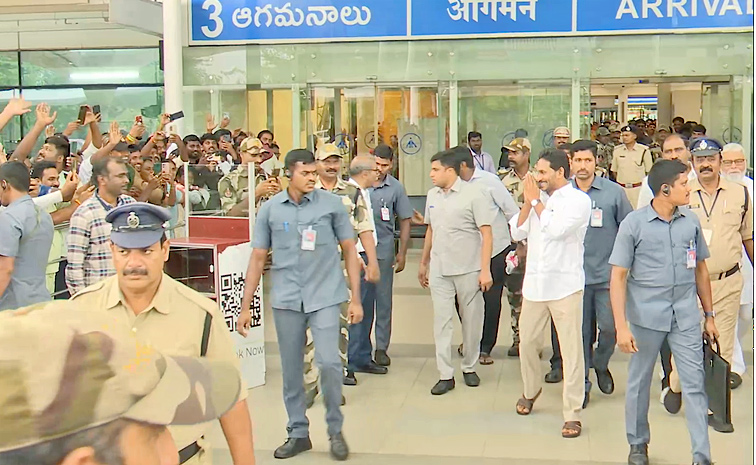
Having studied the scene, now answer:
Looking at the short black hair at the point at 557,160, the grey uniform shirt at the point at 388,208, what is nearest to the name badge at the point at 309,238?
the short black hair at the point at 557,160

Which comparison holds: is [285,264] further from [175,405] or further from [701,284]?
[175,405]

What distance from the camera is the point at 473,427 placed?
6.38 meters

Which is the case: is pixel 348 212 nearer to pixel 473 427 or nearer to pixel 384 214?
pixel 384 214

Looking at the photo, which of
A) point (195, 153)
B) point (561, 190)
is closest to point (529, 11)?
point (195, 153)

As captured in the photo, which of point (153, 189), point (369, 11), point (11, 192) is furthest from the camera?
point (369, 11)

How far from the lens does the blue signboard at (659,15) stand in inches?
452

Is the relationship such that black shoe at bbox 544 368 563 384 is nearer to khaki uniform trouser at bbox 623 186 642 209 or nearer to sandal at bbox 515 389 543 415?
sandal at bbox 515 389 543 415

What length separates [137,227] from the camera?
3.19 m

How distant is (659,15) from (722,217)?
5771 millimetres

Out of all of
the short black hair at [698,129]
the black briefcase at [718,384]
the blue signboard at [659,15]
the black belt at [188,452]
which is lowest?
the black briefcase at [718,384]

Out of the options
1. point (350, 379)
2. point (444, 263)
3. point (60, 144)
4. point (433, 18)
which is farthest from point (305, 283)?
point (433, 18)

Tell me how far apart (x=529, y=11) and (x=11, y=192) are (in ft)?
25.0

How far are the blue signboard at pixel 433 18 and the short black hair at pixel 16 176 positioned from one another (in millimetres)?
6724

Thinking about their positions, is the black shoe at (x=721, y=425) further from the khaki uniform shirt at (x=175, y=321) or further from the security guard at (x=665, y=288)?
the khaki uniform shirt at (x=175, y=321)
